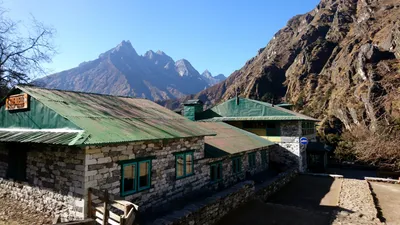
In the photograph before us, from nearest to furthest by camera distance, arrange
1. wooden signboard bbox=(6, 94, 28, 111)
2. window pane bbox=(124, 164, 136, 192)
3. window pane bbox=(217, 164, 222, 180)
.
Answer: window pane bbox=(124, 164, 136, 192), wooden signboard bbox=(6, 94, 28, 111), window pane bbox=(217, 164, 222, 180)

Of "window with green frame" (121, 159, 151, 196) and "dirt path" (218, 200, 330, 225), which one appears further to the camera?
"dirt path" (218, 200, 330, 225)

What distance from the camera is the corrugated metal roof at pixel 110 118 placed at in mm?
9289

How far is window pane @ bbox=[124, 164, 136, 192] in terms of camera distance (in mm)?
9695

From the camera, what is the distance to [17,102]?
1109cm

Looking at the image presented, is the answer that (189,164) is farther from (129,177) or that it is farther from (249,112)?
(249,112)

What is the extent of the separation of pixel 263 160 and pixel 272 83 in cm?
6654

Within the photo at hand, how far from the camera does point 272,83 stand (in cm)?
8475

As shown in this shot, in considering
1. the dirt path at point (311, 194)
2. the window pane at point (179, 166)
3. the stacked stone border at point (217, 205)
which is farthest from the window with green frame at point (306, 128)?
the window pane at point (179, 166)

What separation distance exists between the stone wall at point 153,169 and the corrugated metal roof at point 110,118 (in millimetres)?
442

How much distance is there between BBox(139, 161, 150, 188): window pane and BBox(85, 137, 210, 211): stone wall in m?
0.26

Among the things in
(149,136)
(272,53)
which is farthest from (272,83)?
(149,136)

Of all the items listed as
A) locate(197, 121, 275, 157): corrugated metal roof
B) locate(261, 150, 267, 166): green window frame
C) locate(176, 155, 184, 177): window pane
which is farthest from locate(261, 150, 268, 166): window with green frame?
locate(176, 155, 184, 177): window pane

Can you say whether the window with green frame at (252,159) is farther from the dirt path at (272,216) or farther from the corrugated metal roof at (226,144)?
the dirt path at (272,216)

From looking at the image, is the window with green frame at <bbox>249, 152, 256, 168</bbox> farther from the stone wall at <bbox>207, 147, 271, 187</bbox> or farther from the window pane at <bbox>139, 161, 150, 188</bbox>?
the window pane at <bbox>139, 161, 150, 188</bbox>
